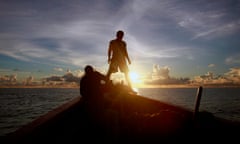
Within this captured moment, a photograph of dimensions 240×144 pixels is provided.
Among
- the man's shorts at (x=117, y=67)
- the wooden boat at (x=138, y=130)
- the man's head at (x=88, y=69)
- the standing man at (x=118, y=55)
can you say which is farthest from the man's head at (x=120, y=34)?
the wooden boat at (x=138, y=130)

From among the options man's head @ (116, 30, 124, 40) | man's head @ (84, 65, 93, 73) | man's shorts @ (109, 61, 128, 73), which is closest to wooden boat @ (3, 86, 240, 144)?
man's head @ (84, 65, 93, 73)

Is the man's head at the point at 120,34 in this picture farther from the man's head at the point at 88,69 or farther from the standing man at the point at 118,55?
the man's head at the point at 88,69

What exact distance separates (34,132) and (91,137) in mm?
1415

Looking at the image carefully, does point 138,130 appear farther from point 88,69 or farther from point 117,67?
point 117,67

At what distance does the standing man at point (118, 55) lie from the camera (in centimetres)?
729

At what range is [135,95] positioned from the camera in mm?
7594

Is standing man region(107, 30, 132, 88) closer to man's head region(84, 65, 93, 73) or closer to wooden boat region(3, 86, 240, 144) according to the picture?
man's head region(84, 65, 93, 73)

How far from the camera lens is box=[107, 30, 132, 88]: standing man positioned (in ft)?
23.9

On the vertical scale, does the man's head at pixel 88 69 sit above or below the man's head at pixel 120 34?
below

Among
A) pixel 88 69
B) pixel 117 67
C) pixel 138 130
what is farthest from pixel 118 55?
pixel 138 130

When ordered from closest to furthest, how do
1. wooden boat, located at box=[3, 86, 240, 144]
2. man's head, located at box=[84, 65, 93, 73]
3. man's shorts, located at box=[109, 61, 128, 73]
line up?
wooden boat, located at box=[3, 86, 240, 144] < man's head, located at box=[84, 65, 93, 73] < man's shorts, located at box=[109, 61, 128, 73]

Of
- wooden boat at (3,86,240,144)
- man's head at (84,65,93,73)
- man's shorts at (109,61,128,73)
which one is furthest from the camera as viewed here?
man's shorts at (109,61,128,73)

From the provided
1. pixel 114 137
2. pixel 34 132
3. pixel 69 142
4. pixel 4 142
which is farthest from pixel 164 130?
pixel 4 142

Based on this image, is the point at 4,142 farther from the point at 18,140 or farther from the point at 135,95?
the point at 135,95
